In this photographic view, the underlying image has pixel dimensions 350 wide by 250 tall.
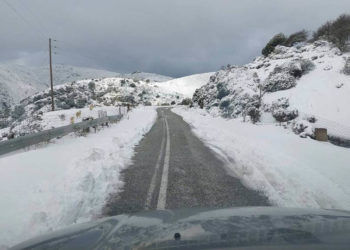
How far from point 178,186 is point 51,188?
2.61 m

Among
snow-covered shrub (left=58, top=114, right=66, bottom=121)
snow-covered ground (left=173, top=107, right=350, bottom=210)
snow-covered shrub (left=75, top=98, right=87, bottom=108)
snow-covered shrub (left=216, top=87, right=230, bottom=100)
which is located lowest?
snow-covered shrub (left=75, top=98, right=87, bottom=108)

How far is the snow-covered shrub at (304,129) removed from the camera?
1466 centimetres

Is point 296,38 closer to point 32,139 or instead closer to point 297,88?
point 297,88

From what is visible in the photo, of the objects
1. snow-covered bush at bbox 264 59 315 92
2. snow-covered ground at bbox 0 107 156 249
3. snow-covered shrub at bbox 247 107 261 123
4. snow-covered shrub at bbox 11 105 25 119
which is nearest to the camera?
snow-covered ground at bbox 0 107 156 249

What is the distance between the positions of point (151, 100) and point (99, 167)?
13034 centimetres

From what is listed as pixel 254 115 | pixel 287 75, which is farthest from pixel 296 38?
pixel 254 115

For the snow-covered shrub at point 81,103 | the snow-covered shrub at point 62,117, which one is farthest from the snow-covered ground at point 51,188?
the snow-covered shrub at point 81,103

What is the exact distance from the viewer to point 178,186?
23.3ft

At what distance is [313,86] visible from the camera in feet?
87.1

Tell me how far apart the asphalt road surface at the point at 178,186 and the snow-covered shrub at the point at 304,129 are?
5.63 meters

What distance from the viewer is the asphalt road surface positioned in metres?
5.84

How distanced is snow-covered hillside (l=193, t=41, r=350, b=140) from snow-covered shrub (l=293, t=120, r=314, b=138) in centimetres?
237

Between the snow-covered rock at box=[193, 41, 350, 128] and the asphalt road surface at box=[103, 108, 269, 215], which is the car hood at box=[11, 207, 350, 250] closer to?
the asphalt road surface at box=[103, 108, 269, 215]

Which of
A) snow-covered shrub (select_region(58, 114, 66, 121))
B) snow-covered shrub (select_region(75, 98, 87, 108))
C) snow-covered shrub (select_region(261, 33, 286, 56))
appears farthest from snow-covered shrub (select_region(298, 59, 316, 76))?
snow-covered shrub (select_region(75, 98, 87, 108))
